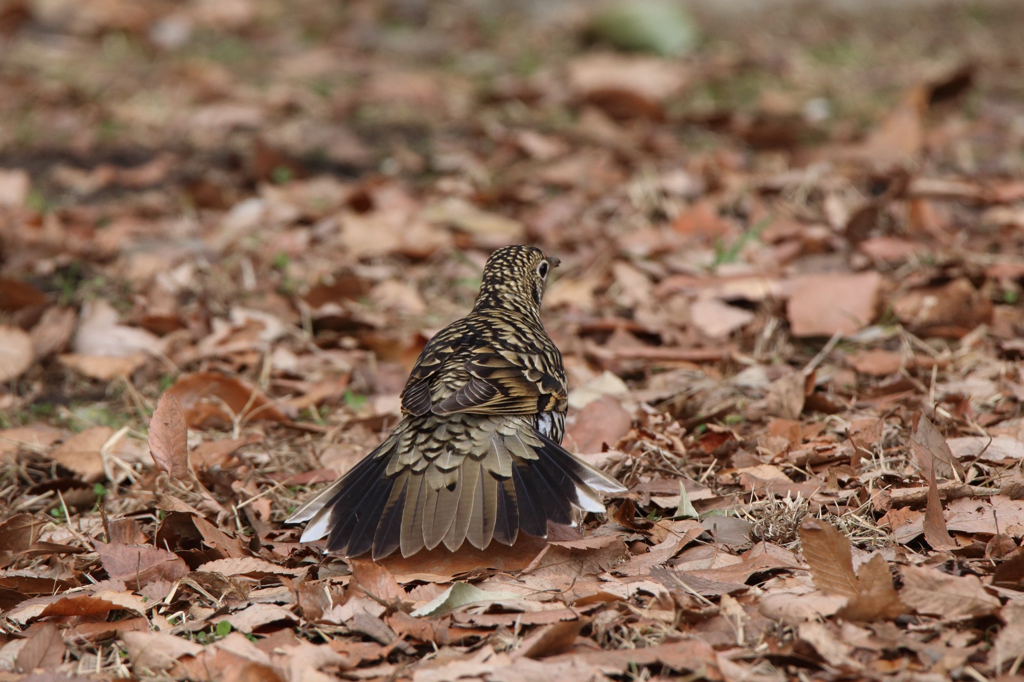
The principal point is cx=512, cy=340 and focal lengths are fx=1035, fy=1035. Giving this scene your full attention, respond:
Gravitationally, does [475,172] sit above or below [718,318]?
above

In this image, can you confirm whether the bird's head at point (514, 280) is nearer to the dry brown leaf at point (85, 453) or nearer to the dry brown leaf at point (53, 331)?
A: the dry brown leaf at point (85, 453)

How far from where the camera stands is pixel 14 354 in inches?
189

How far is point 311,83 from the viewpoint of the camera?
9.10 metres

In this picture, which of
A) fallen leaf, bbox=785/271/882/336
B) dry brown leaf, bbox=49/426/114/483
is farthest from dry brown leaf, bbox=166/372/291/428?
fallen leaf, bbox=785/271/882/336

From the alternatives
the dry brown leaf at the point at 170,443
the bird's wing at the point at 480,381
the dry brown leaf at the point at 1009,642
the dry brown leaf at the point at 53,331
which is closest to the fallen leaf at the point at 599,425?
the bird's wing at the point at 480,381

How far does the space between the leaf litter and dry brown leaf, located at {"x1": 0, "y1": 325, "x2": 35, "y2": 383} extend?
0.02 metres

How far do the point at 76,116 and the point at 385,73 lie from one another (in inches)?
106

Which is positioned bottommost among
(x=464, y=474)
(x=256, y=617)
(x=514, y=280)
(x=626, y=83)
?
(x=256, y=617)

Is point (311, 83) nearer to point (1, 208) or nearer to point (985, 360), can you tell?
point (1, 208)

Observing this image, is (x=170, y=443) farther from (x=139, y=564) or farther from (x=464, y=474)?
(x=464, y=474)

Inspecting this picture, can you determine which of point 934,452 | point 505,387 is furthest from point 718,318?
point 505,387

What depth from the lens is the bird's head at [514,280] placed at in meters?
4.42

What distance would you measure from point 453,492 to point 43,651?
1190mm

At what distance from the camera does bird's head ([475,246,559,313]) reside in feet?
14.5
